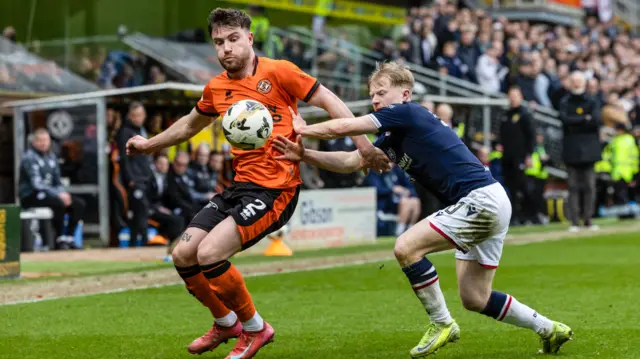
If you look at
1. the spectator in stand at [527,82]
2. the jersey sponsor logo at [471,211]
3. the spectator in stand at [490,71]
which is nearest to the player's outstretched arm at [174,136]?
the jersey sponsor logo at [471,211]

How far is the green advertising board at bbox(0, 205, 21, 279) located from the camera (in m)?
13.0

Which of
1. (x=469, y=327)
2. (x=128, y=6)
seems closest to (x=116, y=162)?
(x=128, y=6)

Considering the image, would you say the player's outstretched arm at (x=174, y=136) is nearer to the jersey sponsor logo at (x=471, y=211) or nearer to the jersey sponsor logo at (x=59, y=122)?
the jersey sponsor logo at (x=471, y=211)

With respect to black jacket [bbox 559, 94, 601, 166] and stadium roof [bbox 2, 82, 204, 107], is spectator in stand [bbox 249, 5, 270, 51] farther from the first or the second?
black jacket [bbox 559, 94, 601, 166]

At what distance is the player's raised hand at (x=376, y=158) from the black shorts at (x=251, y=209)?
0.50m

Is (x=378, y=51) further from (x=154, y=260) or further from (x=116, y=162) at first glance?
(x=154, y=260)

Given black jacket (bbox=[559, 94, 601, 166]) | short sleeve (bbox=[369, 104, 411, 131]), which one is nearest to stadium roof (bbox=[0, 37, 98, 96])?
black jacket (bbox=[559, 94, 601, 166])

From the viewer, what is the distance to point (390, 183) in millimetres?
20969

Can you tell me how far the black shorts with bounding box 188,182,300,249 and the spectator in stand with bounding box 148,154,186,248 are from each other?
403 inches

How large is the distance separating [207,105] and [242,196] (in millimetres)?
813

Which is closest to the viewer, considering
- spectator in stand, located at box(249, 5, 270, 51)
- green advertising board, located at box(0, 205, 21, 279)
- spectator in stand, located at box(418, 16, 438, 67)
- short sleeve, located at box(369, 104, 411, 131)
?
short sleeve, located at box(369, 104, 411, 131)

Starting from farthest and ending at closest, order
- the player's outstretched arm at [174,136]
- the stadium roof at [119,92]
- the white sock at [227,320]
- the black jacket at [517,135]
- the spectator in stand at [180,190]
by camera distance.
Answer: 1. the black jacket at [517,135]
2. the spectator in stand at [180,190]
3. the stadium roof at [119,92]
4. the player's outstretched arm at [174,136]
5. the white sock at [227,320]

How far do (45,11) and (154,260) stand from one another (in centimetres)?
785

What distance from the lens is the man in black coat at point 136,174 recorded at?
60.0 ft
